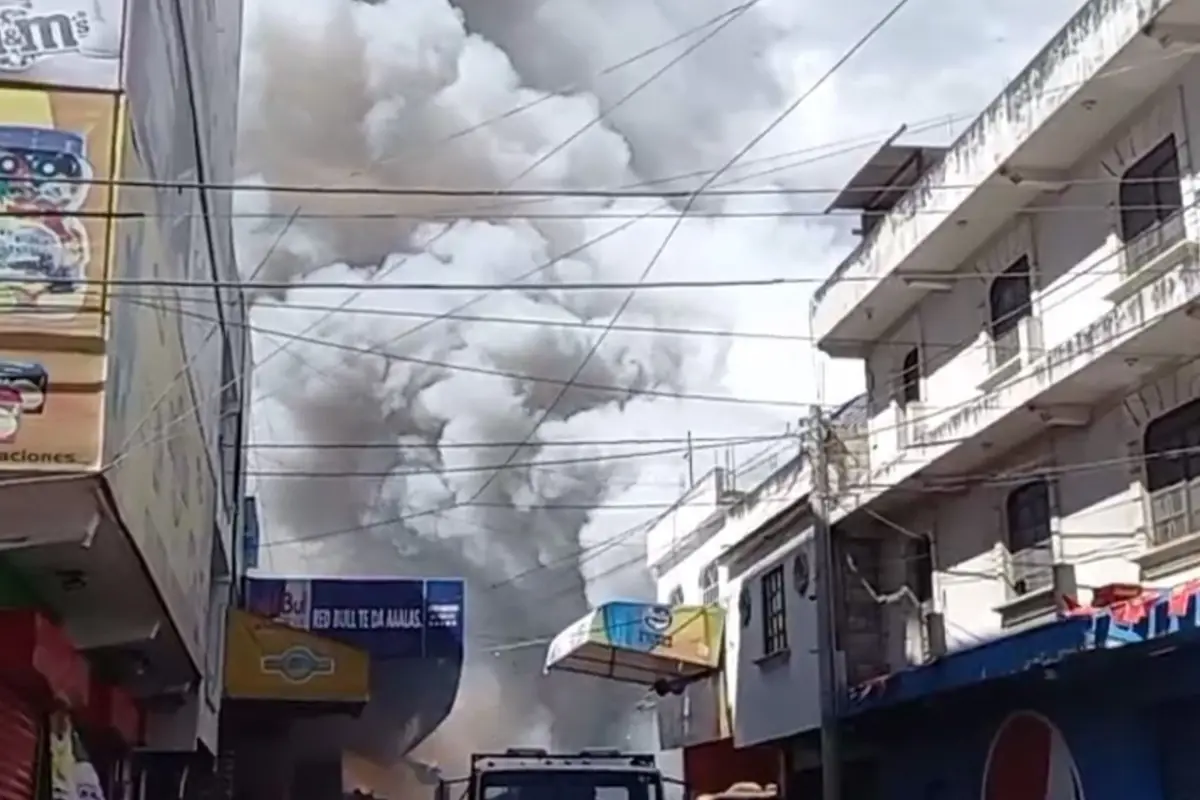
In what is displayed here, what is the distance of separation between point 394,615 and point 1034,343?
12.9 metres

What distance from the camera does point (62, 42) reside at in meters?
9.61

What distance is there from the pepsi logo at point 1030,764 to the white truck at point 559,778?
3.98 m

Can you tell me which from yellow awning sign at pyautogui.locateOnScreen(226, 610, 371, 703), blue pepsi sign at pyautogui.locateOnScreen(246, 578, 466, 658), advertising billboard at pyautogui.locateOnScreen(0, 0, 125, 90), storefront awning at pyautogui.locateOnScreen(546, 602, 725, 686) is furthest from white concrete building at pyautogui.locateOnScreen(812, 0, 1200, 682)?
advertising billboard at pyautogui.locateOnScreen(0, 0, 125, 90)

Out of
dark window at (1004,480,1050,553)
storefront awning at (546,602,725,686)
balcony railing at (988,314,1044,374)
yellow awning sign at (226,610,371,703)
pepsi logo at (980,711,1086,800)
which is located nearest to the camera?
pepsi logo at (980,711,1086,800)

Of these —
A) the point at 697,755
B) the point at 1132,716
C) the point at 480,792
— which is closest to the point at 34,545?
the point at 480,792

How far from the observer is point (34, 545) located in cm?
971

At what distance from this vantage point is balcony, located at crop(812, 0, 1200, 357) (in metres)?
14.5

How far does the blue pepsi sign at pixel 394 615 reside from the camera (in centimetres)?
2602

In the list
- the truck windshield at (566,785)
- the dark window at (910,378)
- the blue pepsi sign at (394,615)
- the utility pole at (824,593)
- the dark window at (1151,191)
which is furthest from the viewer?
the blue pepsi sign at (394,615)

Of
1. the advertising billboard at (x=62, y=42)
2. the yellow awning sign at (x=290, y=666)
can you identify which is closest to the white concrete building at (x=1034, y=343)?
the yellow awning sign at (x=290, y=666)

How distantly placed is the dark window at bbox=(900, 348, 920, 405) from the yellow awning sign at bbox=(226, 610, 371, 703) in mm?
8808

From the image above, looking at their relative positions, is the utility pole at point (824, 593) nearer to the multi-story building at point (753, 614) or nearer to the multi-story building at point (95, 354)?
the multi-story building at point (753, 614)

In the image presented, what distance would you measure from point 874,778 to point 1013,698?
5.80 meters

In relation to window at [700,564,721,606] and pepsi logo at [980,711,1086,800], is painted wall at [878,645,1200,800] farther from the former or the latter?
window at [700,564,721,606]
